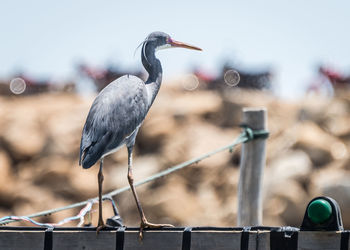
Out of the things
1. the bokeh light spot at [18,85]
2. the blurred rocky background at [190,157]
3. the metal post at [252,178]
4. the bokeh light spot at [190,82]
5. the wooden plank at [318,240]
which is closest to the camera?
the wooden plank at [318,240]

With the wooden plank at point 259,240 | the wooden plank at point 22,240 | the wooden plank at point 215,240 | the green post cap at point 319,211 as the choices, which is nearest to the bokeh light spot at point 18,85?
the wooden plank at point 22,240

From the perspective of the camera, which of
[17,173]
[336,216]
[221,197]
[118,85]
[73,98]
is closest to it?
[336,216]

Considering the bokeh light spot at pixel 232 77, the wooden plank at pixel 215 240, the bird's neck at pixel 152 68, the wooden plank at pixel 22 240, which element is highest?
the bokeh light spot at pixel 232 77

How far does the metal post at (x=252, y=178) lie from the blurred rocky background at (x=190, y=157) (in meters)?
6.79

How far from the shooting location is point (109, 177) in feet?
52.1

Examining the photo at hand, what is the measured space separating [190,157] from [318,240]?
11688 millimetres

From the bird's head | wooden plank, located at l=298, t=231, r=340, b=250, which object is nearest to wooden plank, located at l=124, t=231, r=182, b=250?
wooden plank, located at l=298, t=231, r=340, b=250

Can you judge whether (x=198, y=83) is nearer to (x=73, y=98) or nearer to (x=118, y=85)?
(x=73, y=98)

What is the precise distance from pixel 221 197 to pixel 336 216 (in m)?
11.5

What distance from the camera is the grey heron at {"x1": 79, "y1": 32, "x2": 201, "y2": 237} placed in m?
4.51

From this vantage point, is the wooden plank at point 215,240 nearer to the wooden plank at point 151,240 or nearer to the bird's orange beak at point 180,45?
the wooden plank at point 151,240

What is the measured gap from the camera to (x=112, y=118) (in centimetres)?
461

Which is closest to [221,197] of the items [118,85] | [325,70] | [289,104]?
[289,104]

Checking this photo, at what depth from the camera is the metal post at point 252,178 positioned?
6.09m
